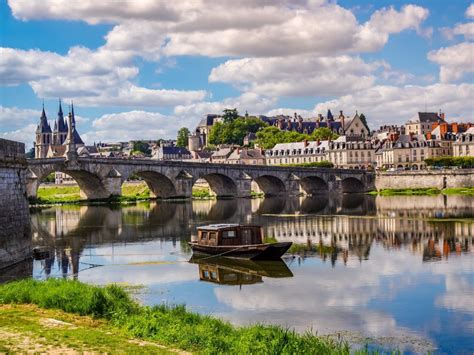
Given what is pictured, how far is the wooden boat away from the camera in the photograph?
30109 millimetres

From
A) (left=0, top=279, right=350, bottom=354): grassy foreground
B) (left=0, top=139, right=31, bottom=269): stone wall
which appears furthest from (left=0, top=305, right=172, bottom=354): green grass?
(left=0, top=139, right=31, bottom=269): stone wall

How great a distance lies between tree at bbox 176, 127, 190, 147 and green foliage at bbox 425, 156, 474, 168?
84821mm

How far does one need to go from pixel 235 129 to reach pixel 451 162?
6347 centimetres

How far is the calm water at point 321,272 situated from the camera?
19.0m

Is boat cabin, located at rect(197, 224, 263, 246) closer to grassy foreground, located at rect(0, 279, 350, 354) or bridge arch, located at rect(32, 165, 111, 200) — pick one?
grassy foreground, located at rect(0, 279, 350, 354)

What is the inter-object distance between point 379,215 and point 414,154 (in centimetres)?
6175

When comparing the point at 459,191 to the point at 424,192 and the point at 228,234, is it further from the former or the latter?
the point at 228,234

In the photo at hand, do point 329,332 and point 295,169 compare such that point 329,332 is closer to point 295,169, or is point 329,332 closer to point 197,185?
point 295,169

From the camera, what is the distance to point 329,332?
17.9 m

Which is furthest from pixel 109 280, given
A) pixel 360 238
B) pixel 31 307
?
pixel 360 238

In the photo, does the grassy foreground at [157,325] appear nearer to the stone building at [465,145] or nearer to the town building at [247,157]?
the stone building at [465,145]

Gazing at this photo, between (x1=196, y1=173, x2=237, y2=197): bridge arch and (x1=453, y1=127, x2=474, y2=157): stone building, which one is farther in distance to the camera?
(x1=453, y1=127, x2=474, y2=157): stone building

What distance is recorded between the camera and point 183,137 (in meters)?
180

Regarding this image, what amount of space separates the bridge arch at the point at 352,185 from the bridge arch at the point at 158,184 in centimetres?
2915
